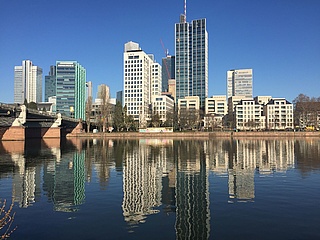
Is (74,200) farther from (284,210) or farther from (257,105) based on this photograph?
(257,105)

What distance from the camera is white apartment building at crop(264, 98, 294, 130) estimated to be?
17538cm

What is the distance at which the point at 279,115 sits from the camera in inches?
7003

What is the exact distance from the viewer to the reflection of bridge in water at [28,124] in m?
81.6

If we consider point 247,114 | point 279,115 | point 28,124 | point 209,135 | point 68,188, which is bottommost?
point 68,188

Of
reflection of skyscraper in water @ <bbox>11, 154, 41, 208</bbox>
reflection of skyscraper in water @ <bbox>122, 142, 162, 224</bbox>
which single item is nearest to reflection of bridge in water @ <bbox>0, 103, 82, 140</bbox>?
reflection of skyscraper in water @ <bbox>11, 154, 41, 208</bbox>

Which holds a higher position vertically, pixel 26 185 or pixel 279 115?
pixel 279 115

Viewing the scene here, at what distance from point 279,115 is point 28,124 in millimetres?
140695

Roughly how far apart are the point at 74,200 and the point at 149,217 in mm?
5908

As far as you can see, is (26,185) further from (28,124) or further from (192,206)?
(28,124)

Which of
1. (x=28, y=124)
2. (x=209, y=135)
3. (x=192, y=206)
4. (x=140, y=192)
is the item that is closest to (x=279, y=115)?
(x=209, y=135)

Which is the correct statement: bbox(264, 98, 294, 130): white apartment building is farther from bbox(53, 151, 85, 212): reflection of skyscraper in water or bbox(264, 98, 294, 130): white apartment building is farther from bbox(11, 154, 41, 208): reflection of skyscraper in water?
bbox(11, 154, 41, 208): reflection of skyscraper in water

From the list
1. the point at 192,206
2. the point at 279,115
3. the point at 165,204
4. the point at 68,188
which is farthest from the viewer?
the point at 279,115

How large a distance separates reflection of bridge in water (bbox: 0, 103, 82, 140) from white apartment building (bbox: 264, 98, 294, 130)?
114341 mm

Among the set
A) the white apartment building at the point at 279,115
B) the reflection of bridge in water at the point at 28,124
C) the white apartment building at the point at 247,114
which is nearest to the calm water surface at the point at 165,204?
the reflection of bridge in water at the point at 28,124
